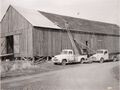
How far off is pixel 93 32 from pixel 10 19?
1473 cm

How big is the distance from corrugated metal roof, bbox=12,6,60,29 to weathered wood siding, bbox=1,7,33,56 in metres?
0.59

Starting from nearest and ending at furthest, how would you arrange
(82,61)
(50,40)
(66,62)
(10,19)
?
(66,62)
(82,61)
(50,40)
(10,19)

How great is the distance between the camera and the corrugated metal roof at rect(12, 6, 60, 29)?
27.2 meters

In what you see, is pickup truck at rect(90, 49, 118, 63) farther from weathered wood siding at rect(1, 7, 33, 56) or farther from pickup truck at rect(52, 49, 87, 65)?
weathered wood siding at rect(1, 7, 33, 56)

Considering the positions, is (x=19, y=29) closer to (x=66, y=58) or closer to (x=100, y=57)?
(x=66, y=58)

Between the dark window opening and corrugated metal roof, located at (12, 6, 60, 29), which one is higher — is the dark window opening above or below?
below

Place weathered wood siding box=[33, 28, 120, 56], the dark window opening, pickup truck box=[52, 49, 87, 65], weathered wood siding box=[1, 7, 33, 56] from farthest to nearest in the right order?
the dark window opening
weathered wood siding box=[1, 7, 33, 56]
weathered wood siding box=[33, 28, 120, 56]
pickup truck box=[52, 49, 87, 65]

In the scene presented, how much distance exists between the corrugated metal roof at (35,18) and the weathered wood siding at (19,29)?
593 millimetres

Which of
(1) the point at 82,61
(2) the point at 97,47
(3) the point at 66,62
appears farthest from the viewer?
(2) the point at 97,47

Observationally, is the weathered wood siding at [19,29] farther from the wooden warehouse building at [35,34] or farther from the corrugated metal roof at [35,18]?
the corrugated metal roof at [35,18]

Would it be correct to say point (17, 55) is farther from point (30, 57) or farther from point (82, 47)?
point (82, 47)

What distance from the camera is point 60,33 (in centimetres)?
2916

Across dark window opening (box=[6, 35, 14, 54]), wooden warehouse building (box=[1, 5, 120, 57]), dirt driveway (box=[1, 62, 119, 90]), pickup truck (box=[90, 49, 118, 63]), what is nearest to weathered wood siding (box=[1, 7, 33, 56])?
wooden warehouse building (box=[1, 5, 120, 57])

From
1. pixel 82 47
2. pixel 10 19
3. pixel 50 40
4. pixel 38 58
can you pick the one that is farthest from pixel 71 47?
pixel 10 19
